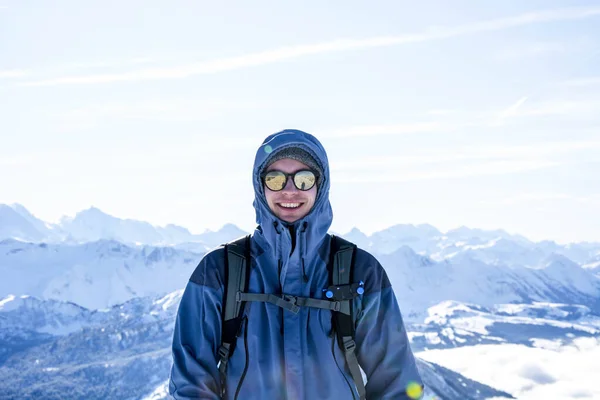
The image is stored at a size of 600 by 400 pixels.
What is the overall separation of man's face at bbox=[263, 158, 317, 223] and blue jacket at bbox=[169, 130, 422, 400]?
105 millimetres

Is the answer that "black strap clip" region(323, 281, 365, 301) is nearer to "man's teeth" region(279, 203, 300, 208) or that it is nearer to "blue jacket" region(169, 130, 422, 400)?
"blue jacket" region(169, 130, 422, 400)

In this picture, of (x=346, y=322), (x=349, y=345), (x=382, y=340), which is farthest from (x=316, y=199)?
(x=382, y=340)

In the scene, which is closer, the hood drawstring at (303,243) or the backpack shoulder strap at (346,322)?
the backpack shoulder strap at (346,322)

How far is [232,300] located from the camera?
667cm

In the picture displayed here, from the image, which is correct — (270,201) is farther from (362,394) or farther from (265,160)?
(362,394)

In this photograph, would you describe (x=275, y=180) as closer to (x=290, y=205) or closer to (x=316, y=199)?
(x=290, y=205)

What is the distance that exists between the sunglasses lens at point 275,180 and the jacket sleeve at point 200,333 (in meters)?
1.02

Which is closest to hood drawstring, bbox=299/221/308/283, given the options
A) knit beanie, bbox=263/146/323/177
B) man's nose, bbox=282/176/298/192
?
man's nose, bbox=282/176/298/192

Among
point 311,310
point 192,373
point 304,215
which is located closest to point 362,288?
point 311,310

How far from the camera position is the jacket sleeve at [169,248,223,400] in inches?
256

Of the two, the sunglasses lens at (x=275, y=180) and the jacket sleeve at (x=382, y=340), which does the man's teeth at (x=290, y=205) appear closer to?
the sunglasses lens at (x=275, y=180)

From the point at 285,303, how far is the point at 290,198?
3.86 feet

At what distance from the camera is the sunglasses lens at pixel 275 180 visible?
699cm

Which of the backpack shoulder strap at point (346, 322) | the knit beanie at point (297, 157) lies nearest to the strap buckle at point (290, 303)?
the backpack shoulder strap at point (346, 322)
